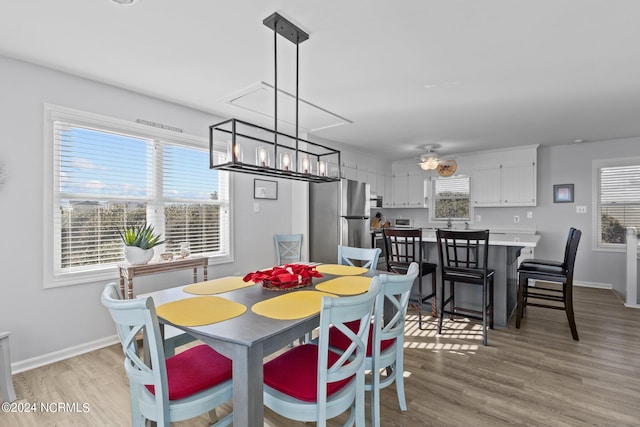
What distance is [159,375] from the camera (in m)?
1.20

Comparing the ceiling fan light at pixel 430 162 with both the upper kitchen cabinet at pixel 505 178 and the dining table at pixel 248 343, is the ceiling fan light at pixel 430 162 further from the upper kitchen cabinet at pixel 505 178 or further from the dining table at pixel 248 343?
the dining table at pixel 248 343

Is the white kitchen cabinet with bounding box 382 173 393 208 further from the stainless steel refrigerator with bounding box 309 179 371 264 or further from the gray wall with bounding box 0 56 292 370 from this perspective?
the gray wall with bounding box 0 56 292 370

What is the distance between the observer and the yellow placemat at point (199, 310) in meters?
1.38

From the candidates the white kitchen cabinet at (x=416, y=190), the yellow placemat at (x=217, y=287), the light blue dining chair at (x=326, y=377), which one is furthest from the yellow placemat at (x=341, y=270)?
the white kitchen cabinet at (x=416, y=190)

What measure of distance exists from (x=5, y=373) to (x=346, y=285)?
2.30 metres

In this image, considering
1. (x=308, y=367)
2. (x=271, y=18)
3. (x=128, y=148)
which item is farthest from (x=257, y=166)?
(x=128, y=148)

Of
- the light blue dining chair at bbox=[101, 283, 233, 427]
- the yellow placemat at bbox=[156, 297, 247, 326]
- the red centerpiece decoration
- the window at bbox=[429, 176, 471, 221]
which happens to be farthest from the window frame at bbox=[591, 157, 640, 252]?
the light blue dining chair at bbox=[101, 283, 233, 427]

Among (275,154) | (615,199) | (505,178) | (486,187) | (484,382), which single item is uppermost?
(505,178)

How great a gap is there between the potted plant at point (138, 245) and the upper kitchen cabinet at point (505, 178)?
5.46 m

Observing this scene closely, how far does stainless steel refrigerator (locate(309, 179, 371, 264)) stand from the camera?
14.6 feet

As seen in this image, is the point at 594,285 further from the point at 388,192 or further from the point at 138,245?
the point at 138,245

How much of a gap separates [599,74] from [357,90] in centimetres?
206

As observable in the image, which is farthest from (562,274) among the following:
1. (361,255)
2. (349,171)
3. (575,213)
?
(349,171)

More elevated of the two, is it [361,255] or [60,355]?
[361,255]
